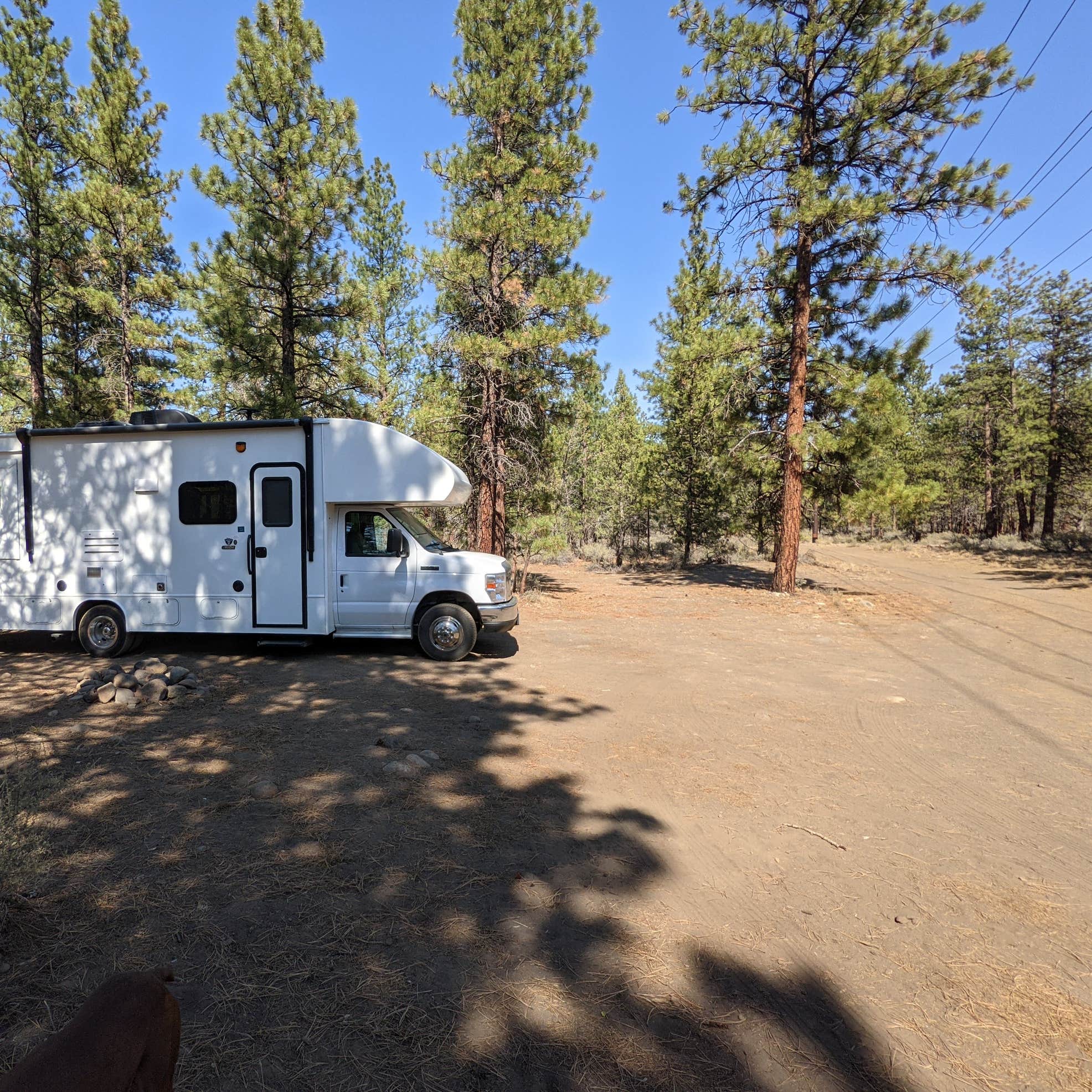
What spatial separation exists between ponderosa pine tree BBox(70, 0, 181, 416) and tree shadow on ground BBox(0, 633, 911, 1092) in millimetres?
12885

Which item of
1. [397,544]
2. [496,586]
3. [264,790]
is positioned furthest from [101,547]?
[264,790]

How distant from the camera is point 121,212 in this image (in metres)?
14.0

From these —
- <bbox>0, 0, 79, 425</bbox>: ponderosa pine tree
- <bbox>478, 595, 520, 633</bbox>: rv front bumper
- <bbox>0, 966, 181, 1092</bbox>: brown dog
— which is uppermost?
<bbox>0, 0, 79, 425</bbox>: ponderosa pine tree

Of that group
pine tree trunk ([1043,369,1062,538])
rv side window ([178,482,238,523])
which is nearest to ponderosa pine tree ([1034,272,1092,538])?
pine tree trunk ([1043,369,1062,538])

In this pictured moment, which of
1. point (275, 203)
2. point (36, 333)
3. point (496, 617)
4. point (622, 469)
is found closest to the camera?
point (496, 617)

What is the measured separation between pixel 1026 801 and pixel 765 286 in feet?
44.6

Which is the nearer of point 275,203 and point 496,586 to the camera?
→ point 496,586

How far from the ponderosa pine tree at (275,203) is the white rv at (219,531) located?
4668 mm

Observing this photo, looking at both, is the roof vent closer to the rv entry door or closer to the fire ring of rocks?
the rv entry door

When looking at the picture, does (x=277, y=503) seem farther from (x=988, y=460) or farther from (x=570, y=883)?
(x=988, y=460)

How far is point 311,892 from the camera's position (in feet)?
10.3

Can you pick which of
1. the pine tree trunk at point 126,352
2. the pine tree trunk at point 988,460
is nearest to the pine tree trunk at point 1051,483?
the pine tree trunk at point 988,460

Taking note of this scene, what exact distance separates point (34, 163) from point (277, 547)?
13.3m

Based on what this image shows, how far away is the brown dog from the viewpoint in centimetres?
111
